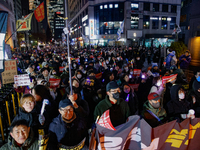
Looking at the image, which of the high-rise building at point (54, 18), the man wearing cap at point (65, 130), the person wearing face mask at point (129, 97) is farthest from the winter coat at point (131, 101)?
the high-rise building at point (54, 18)

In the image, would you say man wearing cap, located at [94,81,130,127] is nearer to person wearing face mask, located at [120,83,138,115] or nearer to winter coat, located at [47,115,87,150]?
winter coat, located at [47,115,87,150]

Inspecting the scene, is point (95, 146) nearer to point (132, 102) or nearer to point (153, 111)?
point (153, 111)

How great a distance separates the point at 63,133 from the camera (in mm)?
2580

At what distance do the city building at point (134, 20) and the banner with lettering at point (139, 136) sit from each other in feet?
129

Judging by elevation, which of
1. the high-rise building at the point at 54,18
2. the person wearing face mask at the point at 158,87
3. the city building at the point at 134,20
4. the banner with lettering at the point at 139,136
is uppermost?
the high-rise building at the point at 54,18

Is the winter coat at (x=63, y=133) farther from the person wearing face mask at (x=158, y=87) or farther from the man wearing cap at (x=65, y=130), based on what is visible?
the person wearing face mask at (x=158, y=87)

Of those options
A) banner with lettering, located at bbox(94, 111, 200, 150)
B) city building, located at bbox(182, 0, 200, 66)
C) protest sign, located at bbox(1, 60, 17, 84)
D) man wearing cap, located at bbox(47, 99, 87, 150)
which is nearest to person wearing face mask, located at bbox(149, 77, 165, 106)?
banner with lettering, located at bbox(94, 111, 200, 150)

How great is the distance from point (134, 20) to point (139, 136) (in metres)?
43.8

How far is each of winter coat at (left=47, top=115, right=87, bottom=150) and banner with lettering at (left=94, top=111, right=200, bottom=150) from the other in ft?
1.26

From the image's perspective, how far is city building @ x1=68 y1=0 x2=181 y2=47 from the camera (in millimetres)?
41969

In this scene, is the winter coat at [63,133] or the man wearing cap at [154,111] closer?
the winter coat at [63,133]

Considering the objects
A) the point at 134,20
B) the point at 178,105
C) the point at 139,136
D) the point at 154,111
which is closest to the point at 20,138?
the point at 139,136

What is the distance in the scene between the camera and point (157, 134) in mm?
2596

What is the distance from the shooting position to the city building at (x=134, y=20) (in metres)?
42.0
